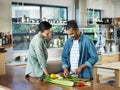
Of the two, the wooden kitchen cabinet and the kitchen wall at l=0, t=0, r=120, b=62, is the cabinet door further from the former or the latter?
the kitchen wall at l=0, t=0, r=120, b=62

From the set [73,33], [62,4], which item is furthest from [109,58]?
[73,33]

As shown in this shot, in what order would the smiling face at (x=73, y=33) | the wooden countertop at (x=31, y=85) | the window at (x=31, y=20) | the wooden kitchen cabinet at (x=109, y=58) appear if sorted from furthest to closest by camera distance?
the wooden kitchen cabinet at (x=109, y=58)
the window at (x=31, y=20)
the smiling face at (x=73, y=33)
the wooden countertop at (x=31, y=85)

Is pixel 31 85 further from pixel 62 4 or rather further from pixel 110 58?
pixel 110 58

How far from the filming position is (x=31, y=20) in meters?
5.94

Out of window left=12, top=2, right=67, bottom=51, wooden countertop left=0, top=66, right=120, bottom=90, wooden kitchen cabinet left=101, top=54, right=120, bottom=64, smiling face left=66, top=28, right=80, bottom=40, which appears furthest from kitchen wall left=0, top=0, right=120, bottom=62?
smiling face left=66, top=28, right=80, bottom=40

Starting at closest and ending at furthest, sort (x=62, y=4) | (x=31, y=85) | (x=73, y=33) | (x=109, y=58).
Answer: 1. (x=31, y=85)
2. (x=73, y=33)
3. (x=62, y=4)
4. (x=109, y=58)

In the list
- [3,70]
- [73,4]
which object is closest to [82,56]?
[3,70]

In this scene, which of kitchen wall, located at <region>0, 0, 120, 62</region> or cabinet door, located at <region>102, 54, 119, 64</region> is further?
cabinet door, located at <region>102, 54, 119, 64</region>

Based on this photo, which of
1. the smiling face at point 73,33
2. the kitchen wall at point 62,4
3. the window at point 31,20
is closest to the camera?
the smiling face at point 73,33

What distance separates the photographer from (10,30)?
5645mm

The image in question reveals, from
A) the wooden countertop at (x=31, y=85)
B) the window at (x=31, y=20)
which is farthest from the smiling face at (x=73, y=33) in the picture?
the window at (x=31, y=20)

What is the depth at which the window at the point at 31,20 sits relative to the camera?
587 centimetres

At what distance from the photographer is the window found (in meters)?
5.87

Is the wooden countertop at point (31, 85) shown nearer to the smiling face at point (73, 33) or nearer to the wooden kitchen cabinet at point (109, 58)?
the smiling face at point (73, 33)
